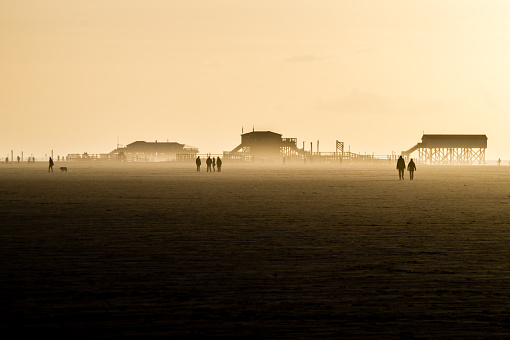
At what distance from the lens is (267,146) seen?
447 ft

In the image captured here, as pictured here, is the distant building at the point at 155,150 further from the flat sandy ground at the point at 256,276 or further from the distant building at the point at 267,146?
the flat sandy ground at the point at 256,276

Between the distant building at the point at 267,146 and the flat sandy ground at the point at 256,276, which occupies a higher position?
the distant building at the point at 267,146

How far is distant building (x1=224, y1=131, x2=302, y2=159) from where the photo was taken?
446 ft

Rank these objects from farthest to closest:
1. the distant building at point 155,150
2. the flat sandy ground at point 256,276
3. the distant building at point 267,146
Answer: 1. the distant building at point 155,150
2. the distant building at point 267,146
3. the flat sandy ground at point 256,276

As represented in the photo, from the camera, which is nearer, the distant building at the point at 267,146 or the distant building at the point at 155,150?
the distant building at the point at 267,146

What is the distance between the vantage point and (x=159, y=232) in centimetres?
1382

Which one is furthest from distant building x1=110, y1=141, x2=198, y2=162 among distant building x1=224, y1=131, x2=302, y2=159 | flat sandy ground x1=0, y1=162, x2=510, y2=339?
flat sandy ground x1=0, y1=162, x2=510, y2=339

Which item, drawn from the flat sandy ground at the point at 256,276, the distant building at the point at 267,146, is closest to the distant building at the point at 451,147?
the distant building at the point at 267,146

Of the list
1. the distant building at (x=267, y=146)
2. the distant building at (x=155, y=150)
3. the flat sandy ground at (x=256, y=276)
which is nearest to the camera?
the flat sandy ground at (x=256, y=276)

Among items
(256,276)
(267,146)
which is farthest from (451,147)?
(256,276)

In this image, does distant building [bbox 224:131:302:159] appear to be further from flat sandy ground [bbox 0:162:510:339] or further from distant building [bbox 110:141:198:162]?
flat sandy ground [bbox 0:162:510:339]

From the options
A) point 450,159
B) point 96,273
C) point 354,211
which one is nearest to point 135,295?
point 96,273

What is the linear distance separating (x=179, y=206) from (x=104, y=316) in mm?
14254

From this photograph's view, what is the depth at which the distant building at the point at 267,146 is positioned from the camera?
13600 cm
